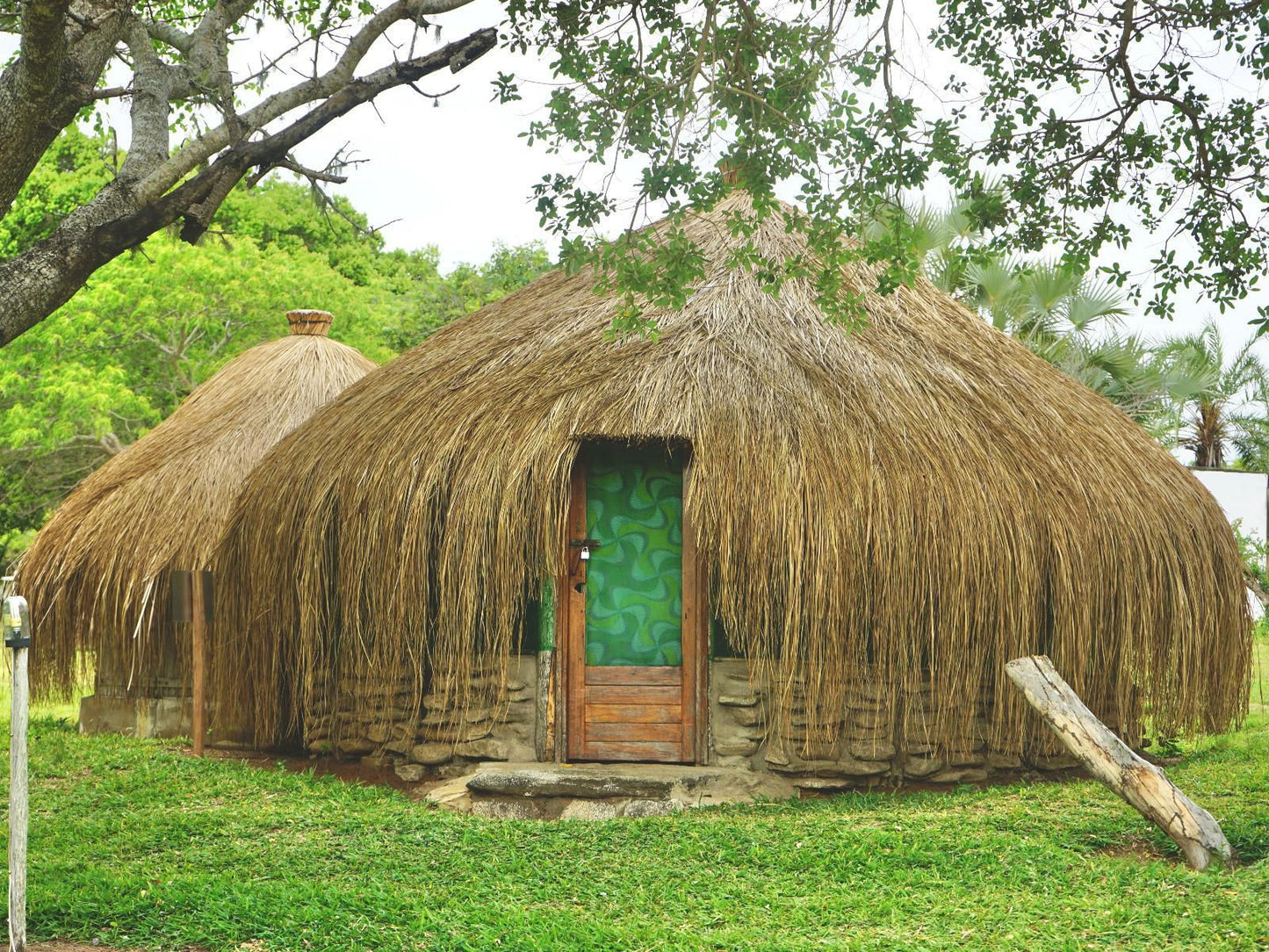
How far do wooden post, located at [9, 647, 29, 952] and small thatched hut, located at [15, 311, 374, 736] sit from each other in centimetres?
554

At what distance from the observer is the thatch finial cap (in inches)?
513

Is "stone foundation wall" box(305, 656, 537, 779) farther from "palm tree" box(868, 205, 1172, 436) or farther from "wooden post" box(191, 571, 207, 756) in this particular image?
"palm tree" box(868, 205, 1172, 436)

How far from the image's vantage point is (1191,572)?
8.81m

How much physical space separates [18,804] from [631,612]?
4.41m

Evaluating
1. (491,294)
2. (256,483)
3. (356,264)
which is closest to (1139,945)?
(256,483)

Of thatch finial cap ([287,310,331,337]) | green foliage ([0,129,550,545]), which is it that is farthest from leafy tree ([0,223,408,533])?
thatch finial cap ([287,310,331,337])

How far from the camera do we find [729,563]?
7809 mm

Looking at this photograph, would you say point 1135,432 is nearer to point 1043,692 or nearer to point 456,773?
point 1043,692

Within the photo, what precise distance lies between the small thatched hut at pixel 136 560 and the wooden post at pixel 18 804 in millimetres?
5538

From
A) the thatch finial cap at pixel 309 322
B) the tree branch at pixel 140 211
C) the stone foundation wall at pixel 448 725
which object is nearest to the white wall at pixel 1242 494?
the thatch finial cap at pixel 309 322

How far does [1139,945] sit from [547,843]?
9.84 feet

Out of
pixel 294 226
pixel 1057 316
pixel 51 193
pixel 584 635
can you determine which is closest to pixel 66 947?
pixel 584 635

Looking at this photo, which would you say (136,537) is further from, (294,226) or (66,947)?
(294,226)

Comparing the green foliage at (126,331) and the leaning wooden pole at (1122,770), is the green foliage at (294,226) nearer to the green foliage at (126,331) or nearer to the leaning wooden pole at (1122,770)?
the green foliage at (126,331)
